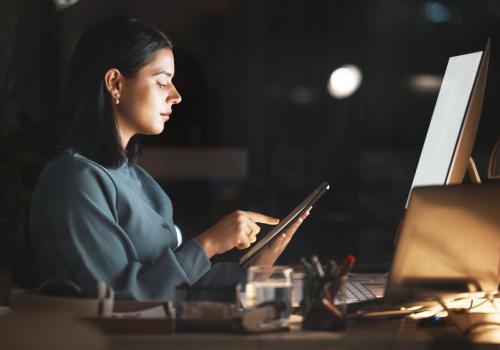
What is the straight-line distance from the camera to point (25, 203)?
2.95 m

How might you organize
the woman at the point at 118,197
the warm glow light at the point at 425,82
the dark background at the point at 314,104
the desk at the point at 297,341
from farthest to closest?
the warm glow light at the point at 425,82 → the dark background at the point at 314,104 → the woman at the point at 118,197 → the desk at the point at 297,341

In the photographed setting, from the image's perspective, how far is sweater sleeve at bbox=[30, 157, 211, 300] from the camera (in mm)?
1872

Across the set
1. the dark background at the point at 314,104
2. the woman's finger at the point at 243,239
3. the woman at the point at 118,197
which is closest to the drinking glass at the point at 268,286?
the woman at the point at 118,197

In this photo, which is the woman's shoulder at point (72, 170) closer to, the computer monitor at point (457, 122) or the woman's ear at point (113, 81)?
the woman's ear at point (113, 81)

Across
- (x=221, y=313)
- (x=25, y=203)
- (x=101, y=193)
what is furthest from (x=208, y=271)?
(x=25, y=203)

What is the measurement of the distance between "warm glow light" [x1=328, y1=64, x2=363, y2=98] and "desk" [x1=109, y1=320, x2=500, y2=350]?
10.4 ft

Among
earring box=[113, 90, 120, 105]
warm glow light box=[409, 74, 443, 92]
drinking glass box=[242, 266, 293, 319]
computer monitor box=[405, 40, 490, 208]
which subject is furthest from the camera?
warm glow light box=[409, 74, 443, 92]

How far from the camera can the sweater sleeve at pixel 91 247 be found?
187 centimetres

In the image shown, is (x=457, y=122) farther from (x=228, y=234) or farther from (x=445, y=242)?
(x=228, y=234)

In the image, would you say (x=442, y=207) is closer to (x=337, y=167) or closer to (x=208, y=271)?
(x=208, y=271)

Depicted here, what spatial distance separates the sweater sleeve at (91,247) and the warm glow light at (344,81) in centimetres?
272

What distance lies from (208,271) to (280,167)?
93.8 inches

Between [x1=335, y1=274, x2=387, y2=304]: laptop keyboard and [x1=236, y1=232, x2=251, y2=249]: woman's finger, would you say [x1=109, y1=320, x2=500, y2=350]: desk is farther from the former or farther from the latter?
[x1=236, y1=232, x2=251, y2=249]: woman's finger

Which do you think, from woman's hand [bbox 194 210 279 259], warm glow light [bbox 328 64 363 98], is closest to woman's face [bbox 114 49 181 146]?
woman's hand [bbox 194 210 279 259]
